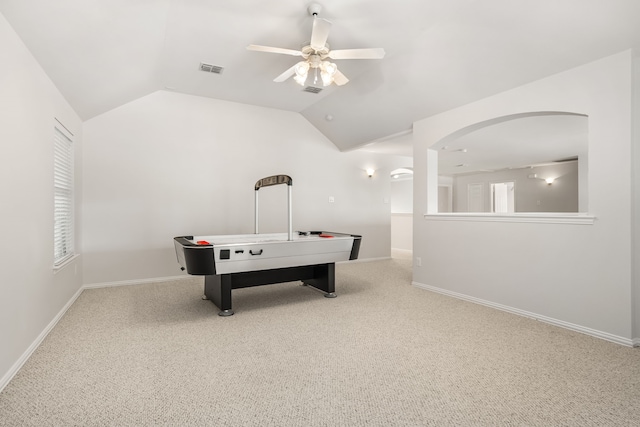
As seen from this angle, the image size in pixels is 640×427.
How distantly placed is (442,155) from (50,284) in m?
7.37

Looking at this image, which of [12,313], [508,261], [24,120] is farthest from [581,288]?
[24,120]

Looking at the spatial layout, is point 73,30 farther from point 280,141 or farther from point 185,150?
point 280,141

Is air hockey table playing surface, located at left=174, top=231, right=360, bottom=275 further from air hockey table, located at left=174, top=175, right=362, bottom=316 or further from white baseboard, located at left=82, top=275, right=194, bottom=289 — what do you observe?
white baseboard, located at left=82, top=275, right=194, bottom=289

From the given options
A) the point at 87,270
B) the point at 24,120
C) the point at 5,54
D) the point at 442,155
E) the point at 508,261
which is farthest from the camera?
the point at 442,155

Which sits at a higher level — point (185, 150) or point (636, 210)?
point (185, 150)

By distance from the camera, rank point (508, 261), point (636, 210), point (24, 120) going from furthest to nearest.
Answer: point (508, 261) → point (636, 210) → point (24, 120)

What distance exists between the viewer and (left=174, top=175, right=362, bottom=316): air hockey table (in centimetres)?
307

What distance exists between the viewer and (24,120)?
7.69 feet

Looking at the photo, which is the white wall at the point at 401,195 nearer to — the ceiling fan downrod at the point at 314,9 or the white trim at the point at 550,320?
the white trim at the point at 550,320

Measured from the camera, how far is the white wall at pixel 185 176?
177 inches

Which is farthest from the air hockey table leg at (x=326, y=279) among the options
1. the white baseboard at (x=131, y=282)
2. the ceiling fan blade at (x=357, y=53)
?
the ceiling fan blade at (x=357, y=53)

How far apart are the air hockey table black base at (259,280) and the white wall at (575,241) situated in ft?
5.12

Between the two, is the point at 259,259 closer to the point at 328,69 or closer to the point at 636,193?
the point at 328,69

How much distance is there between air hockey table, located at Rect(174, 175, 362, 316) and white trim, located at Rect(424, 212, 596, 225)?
1255 millimetres
